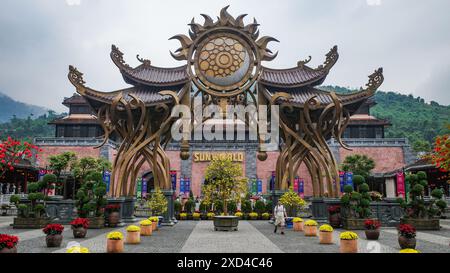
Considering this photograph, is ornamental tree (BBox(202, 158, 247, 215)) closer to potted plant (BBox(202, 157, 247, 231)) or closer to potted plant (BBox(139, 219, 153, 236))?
potted plant (BBox(202, 157, 247, 231))

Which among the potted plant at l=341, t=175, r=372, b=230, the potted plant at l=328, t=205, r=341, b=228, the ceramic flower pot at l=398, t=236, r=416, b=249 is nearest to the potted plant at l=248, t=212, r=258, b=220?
the potted plant at l=328, t=205, r=341, b=228

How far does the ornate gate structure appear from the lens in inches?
766

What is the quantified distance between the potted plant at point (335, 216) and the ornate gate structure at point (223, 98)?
1.06m

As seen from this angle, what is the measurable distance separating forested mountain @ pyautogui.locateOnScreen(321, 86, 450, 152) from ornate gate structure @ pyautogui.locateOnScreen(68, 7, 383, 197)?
4305 cm

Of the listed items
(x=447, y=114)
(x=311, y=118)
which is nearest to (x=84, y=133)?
(x=311, y=118)

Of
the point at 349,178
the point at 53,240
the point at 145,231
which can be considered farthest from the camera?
the point at 349,178

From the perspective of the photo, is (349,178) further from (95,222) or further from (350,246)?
(350,246)

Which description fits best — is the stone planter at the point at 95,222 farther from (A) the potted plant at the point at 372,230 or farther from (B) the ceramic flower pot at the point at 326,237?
(A) the potted plant at the point at 372,230

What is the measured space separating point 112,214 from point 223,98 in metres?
8.51

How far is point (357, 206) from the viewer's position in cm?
1823

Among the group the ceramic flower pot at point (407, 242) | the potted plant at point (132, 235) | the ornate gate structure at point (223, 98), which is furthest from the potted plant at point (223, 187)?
the ceramic flower pot at point (407, 242)

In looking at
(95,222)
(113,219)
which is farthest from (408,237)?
(95,222)

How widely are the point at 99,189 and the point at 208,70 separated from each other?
837cm
